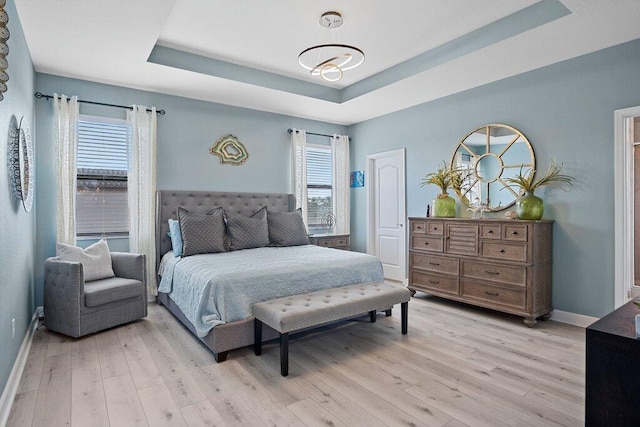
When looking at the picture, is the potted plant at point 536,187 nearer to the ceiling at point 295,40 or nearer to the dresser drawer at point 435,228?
the dresser drawer at point 435,228

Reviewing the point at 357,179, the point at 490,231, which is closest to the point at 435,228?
the point at 490,231

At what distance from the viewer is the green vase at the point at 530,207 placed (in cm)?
369

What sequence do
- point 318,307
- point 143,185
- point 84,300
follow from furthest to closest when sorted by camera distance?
1. point 143,185
2. point 84,300
3. point 318,307

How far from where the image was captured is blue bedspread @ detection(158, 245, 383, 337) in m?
2.83

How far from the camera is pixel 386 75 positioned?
444 cm

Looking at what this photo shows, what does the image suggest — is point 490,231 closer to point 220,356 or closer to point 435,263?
point 435,263

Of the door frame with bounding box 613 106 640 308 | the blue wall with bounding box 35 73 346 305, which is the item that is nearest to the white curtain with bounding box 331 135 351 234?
the blue wall with bounding box 35 73 346 305

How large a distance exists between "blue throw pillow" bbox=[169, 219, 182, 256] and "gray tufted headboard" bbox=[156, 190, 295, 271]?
0.64 ft

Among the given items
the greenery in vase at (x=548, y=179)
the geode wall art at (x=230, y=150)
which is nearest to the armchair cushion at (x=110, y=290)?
the geode wall art at (x=230, y=150)

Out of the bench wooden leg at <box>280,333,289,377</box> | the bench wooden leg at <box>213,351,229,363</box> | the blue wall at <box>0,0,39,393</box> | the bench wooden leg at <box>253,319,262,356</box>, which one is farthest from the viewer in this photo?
the bench wooden leg at <box>253,319,262,356</box>

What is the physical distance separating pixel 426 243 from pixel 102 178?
4017mm

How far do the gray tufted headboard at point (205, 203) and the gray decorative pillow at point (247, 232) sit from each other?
1.44 ft

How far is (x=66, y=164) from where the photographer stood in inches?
153

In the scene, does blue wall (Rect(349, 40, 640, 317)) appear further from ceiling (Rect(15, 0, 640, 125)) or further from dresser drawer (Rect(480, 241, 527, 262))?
dresser drawer (Rect(480, 241, 527, 262))
